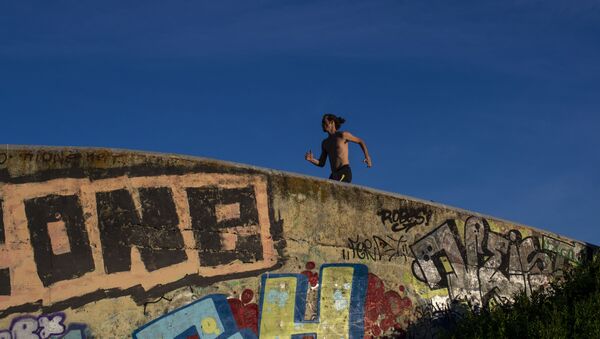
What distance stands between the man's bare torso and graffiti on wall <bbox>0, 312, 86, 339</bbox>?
15.5 feet

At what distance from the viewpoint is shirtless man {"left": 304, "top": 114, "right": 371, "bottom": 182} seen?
13164 mm

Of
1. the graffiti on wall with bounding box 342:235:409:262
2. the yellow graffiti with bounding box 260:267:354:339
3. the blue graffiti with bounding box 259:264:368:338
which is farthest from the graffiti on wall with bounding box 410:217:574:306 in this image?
the yellow graffiti with bounding box 260:267:354:339

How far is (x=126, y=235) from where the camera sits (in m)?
10.9

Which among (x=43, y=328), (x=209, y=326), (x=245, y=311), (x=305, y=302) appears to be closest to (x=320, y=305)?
(x=305, y=302)

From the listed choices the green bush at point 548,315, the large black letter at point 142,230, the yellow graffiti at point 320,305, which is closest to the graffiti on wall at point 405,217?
the yellow graffiti at point 320,305

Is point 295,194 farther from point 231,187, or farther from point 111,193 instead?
point 111,193

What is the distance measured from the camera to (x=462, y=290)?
42.6ft

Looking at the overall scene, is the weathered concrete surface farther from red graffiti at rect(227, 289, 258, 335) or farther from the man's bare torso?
the man's bare torso

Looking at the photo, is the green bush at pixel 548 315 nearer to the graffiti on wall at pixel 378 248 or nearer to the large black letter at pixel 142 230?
the graffiti on wall at pixel 378 248

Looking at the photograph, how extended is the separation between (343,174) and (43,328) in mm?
5051

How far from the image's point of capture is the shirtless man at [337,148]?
13.2 metres

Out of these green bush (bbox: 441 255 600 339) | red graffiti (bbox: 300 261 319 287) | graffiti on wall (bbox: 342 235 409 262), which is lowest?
green bush (bbox: 441 255 600 339)

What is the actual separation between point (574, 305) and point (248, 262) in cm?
453

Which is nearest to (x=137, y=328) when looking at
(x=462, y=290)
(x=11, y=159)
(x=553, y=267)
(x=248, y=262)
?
(x=248, y=262)
